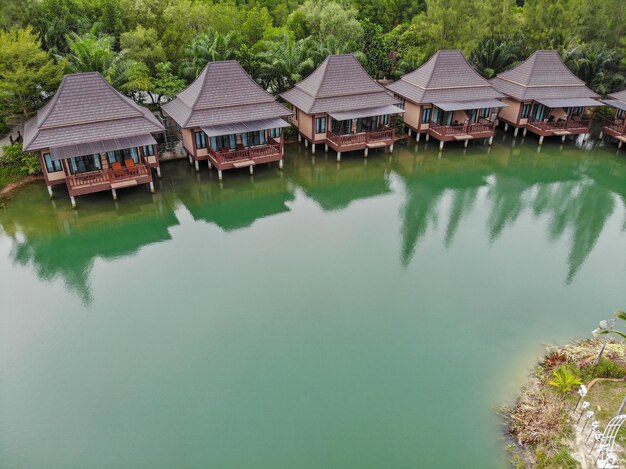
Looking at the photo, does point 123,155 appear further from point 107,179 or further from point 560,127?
point 560,127

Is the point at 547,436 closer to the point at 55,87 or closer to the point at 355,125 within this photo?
the point at 355,125

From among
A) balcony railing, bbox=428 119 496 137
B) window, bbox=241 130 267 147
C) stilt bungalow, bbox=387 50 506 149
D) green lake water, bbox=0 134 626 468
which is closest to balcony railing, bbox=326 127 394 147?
green lake water, bbox=0 134 626 468

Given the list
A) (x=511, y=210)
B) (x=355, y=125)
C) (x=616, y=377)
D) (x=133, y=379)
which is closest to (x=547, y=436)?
(x=616, y=377)

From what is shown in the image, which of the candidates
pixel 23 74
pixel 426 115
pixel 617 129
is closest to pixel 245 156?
pixel 23 74

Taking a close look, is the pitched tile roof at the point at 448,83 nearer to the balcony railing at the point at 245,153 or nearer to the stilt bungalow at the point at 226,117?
the stilt bungalow at the point at 226,117

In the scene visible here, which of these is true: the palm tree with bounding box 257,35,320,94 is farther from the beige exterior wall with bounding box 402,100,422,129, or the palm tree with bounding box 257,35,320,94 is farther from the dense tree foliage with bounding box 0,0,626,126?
the beige exterior wall with bounding box 402,100,422,129
